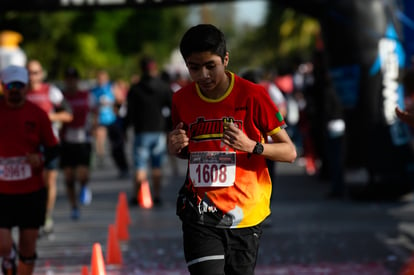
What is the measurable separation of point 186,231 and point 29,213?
2.39 meters

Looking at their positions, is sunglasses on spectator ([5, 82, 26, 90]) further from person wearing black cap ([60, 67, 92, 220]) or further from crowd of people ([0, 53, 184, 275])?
person wearing black cap ([60, 67, 92, 220])

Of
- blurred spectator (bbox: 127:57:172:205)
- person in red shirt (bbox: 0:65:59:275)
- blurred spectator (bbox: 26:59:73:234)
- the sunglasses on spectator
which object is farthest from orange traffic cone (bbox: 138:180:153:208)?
the sunglasses on spectator

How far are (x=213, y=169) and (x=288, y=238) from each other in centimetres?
592

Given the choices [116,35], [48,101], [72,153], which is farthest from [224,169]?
[116,35]

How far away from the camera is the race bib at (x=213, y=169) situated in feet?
16.8

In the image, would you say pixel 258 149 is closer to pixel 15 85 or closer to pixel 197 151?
pixel 197 151

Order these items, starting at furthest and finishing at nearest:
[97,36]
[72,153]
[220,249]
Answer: [97,36] → [72,153] → [220,249]

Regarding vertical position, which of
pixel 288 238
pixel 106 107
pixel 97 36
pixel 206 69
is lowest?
pixel 288 238

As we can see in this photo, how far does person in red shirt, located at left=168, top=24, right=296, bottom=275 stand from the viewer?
510cm

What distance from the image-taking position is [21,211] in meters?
7.24

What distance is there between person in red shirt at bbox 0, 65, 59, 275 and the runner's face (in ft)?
8.36

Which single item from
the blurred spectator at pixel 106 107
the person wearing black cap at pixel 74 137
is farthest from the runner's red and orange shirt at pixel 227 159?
the blurred spectator at pixel 106 107

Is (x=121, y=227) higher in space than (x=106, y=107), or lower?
lower

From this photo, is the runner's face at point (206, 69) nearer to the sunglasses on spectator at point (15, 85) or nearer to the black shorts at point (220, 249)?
the black shorts at point (220, 249)
